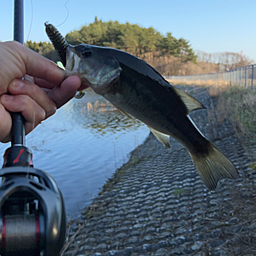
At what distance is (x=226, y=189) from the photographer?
18.3 feet

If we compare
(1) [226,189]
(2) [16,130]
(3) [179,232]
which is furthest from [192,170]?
(2) [16,130]

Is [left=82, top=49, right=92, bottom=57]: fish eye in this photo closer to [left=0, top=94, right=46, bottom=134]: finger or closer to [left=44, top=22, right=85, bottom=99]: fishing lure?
[left=44, top=22, right=85, bottom=99]: fishing lure

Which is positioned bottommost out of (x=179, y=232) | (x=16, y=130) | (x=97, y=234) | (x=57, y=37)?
(x=97, y=234)

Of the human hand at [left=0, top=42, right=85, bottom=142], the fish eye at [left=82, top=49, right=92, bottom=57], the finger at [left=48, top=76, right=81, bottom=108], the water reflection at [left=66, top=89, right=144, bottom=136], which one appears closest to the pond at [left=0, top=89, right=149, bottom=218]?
the water reflection at [left=66, top=89, right=144, bottom=136]

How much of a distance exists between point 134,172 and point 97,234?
3.94 m

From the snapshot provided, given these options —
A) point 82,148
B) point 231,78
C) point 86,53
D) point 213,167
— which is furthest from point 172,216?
point 231,78

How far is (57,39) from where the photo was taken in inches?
67.3

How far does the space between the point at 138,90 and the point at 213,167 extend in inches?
32.4

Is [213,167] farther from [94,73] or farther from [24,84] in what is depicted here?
[24,84]

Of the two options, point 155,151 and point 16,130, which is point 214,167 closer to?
point 16,130

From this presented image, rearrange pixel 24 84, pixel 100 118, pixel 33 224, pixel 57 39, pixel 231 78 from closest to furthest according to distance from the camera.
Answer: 1. pixel 33 224
2. pixel 57 39
3. pixel 24 84
4. pixel 100 118
5. pixel 231 78

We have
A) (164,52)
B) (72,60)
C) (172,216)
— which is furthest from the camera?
(164,52)

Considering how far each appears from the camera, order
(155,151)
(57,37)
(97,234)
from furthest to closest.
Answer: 1. (155,151)
2. (97,234)
3. (57,37)

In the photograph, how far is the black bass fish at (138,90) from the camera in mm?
Result: 1926
